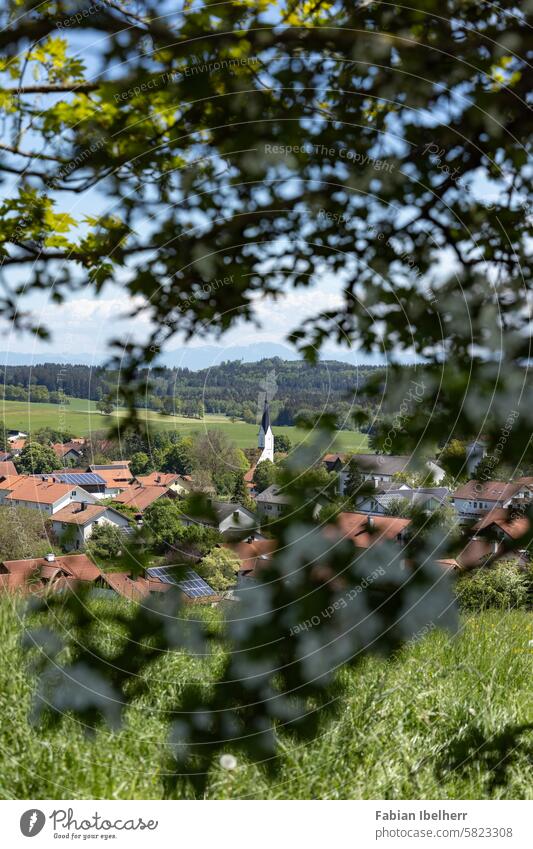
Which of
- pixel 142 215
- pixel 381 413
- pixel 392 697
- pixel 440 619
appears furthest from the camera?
pixel 392 697

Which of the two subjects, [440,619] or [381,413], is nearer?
[381,413]

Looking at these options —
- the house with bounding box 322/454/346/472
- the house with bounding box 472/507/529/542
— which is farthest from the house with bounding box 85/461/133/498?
the house with bounding box 472/507/529/542

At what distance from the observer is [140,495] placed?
2.01m

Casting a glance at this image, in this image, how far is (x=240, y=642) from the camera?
2027mm

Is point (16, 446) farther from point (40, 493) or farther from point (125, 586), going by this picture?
point (125, 586)

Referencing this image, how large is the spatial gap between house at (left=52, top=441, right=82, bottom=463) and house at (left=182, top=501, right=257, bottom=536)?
33cm

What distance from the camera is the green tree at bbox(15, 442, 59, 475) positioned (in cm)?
202

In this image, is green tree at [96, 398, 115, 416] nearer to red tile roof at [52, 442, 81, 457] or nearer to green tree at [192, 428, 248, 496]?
red tile roof at [52, 442, 81, 457]

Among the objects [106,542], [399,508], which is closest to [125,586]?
[106,542]

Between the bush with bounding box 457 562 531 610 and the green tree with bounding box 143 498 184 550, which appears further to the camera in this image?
the bush with bounding box 457 562 531 610

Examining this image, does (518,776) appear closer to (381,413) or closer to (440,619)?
(440,619)

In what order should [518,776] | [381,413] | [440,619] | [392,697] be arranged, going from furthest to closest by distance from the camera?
[392,697] < [518,776] < [440,619] < [381,413]

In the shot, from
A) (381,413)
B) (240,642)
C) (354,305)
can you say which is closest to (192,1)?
(354,305)

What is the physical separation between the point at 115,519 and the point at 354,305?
2.88 ft
